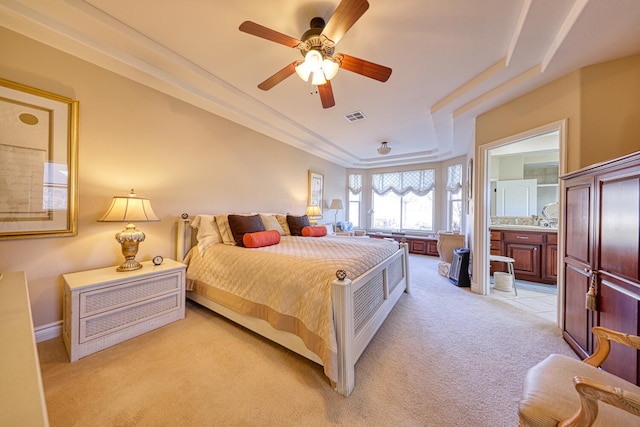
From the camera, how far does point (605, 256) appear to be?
5.32ft

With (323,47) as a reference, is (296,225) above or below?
below

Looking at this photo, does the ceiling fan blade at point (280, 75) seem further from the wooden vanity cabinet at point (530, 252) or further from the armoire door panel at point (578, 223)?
the wooden vanity cabinet at point (530, 252)

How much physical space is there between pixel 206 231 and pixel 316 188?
3.10 m

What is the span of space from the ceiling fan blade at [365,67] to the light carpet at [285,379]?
2376 millimetres

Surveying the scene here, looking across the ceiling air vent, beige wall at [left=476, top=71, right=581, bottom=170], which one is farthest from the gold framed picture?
beige wall at [left=476, top=71, right=581, bottom=170]

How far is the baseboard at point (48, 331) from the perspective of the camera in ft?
6.61

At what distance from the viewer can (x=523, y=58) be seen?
87.2 inches

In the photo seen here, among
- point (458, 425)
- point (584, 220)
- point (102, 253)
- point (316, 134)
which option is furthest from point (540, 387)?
point (316, 134)

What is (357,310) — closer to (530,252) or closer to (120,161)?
(120,161)

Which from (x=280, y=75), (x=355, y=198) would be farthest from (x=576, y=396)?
(x=355, y=198)

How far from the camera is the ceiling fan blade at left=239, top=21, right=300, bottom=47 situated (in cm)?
161

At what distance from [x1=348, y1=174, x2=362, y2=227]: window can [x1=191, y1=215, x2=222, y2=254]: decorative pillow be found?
15.8 feet

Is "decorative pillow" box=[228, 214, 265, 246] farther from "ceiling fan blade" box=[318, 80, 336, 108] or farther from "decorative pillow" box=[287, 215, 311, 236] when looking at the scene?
"ceiling fan blade" box=[318, 80, 336, 108]

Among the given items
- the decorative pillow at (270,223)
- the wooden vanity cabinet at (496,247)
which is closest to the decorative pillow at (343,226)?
the decorative pillow at (270,223)
